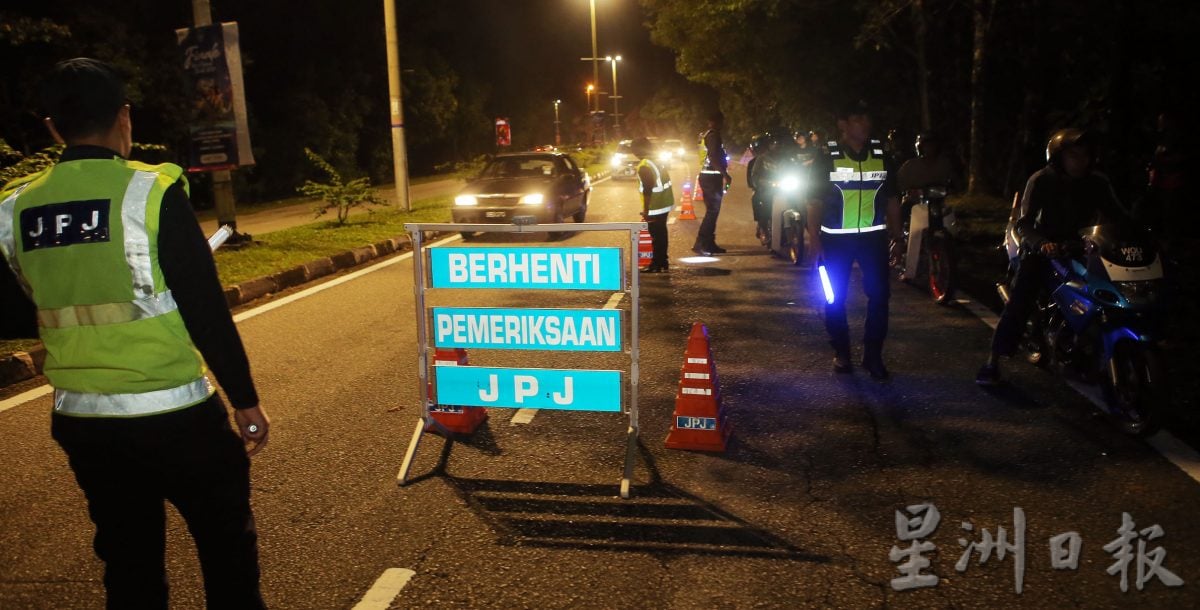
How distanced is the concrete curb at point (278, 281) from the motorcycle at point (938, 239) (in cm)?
669

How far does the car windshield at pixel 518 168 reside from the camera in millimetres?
18031

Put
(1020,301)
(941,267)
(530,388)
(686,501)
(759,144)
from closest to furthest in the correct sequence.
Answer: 1. (686,501)
2. (530,388)
3. (1020,301)
4. (941,267)
5. (759,144)

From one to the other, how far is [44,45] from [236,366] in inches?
1109

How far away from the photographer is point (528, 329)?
16.5 ft

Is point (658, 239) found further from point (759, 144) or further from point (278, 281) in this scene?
point (278, 281)

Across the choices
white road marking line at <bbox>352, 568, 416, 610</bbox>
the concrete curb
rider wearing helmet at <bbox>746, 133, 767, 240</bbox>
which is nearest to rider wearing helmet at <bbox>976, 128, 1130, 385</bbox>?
white road marking line at <bbox>352, 568, 416, 610</bbox>

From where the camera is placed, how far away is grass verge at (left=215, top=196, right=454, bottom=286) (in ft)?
40.4

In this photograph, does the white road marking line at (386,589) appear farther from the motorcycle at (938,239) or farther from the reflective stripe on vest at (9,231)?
the motorcycle at (938,239)

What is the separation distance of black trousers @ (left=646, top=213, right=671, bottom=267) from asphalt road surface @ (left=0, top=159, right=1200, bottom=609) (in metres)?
4.69

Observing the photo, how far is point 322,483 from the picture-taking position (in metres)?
5.03

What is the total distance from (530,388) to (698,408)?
38.8 inches

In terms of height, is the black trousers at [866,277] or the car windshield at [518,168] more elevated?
the car windshield at [518,168]

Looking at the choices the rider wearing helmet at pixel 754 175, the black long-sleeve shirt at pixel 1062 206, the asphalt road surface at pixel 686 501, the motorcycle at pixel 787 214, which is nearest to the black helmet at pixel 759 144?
the rider wearing helmet at pixel 754 175

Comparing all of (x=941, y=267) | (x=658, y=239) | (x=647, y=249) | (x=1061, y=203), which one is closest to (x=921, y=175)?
(x=941, y=267)
